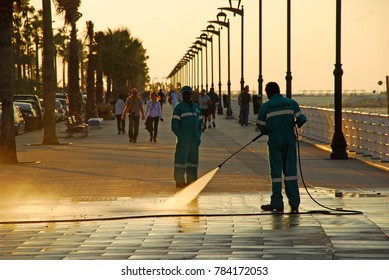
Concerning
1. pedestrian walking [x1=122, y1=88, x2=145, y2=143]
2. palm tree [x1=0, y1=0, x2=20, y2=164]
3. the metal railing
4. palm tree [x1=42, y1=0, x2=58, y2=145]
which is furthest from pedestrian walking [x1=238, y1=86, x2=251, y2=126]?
palm tree [x1=0, y1=0, x2=20, y2=164]

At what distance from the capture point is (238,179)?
21.8 meters

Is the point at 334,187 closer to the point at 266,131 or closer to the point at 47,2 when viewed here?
the point at 266,131

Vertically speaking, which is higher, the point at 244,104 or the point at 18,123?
the point at 244,104

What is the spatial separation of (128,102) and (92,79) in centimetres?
A: 2646

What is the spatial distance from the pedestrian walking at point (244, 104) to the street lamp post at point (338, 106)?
2388 cm

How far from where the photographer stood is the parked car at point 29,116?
53.8 meters

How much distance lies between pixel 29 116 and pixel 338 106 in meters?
27.3

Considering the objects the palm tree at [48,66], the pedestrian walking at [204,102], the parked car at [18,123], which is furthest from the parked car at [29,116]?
the palm tree at [48,66]

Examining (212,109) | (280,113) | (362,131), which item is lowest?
(212,109)

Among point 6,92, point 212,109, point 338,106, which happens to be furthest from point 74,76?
point 338,106

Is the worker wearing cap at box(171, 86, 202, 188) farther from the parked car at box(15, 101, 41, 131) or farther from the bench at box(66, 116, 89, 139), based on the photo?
the parked car at box(15, 101, 41, 131)

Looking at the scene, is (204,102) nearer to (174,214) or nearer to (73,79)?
(73,79)

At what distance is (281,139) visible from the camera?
1553cm
